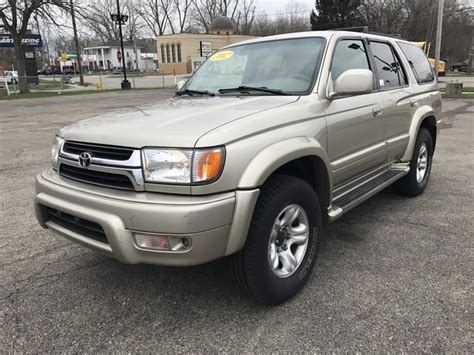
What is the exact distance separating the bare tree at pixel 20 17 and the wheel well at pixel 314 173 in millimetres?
27571

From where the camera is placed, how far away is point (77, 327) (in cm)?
264

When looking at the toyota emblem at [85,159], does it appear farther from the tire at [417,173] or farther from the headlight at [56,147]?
the tire at [417,173]

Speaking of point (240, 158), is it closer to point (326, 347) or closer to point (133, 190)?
point (133, 190)

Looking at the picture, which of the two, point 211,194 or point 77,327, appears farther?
point 77,327

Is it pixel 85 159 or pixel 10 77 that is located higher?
pixel 10 77

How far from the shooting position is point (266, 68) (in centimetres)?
357

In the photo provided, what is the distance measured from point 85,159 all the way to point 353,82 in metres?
1.95

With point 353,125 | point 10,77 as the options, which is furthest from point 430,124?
point 10,77

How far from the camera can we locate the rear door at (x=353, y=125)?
10.7 ft

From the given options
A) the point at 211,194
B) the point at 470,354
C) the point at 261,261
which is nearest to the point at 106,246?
the point at 211,194

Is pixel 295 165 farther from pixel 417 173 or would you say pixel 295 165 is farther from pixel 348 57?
pixel 417 173

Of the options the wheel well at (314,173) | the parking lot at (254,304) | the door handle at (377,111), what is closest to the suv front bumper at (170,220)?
the parking lot at (254,304)

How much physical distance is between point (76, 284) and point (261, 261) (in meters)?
1.53

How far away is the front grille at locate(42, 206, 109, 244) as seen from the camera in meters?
2.52
